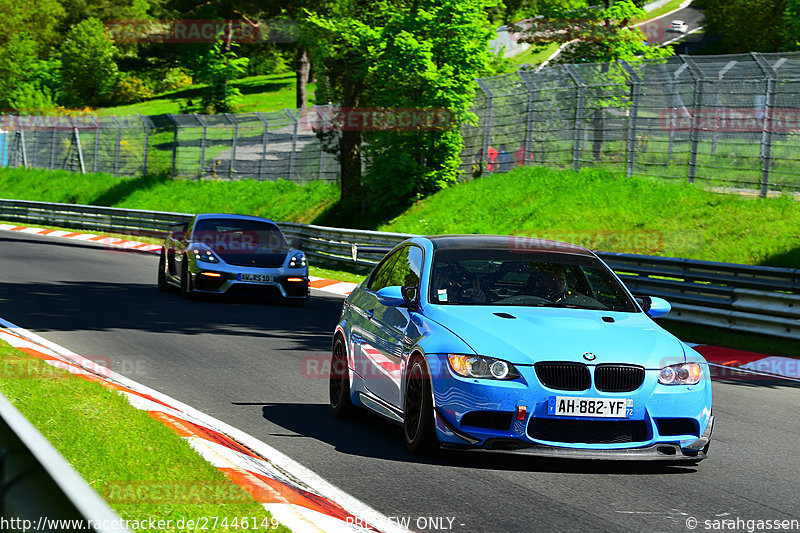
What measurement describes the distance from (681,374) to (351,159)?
27.2m

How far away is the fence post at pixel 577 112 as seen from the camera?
83.8ft

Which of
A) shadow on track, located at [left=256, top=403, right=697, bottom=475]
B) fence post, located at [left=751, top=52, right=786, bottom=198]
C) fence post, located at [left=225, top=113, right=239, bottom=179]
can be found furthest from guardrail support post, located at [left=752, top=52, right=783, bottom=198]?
fence post, located at [left=225, top=113, right=239, bottom=179]

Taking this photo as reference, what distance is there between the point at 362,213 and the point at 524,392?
1048 inches

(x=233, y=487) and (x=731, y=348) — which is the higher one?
(x=233, y=487)

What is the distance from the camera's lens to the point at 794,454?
7.54 metres

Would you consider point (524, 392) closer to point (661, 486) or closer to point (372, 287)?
point (661, 486)

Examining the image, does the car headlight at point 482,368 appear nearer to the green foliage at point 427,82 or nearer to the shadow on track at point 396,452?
the shadow on track at point 396,452

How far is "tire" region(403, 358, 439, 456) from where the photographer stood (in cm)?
658

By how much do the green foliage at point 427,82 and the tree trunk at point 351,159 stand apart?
1.78 metres

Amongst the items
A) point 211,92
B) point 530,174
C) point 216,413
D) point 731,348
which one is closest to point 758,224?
point 731,348

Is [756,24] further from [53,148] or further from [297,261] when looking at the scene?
[297,261]

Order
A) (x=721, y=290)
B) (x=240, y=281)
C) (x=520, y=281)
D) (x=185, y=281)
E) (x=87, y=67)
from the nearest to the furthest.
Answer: (x=520, y=281) < (x=721, y=290) < (x=240, y=281) < (x=185, y=281) < (x=87, y=67)

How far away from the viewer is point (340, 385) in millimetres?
8359

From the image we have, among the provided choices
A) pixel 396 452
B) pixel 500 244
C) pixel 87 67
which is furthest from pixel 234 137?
pixel 87 67
